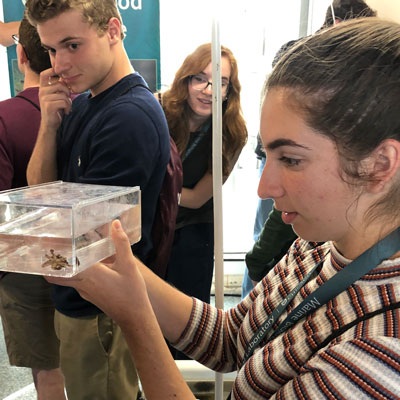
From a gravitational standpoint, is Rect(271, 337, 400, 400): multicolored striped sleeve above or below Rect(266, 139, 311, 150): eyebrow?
below

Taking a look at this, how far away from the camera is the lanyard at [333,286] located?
1.85 feet

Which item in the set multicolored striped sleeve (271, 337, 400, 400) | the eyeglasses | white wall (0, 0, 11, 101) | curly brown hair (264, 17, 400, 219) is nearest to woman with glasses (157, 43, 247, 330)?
the eyeglasses

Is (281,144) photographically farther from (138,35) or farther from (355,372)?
(138,35)

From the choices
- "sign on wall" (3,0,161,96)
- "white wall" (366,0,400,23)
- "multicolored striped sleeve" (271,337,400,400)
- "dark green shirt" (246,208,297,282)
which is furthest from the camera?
"sign on wall" (3,0,161,96)

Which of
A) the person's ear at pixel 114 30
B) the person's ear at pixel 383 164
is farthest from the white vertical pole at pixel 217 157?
the person's ear at pixel 383 164

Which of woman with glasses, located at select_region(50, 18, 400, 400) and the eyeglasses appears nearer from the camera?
woman with glasses, located at select_region(50, 18, 400, 400)

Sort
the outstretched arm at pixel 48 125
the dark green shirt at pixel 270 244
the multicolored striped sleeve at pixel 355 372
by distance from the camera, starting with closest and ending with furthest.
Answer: the multicolored striped sleeve at pixel 355 372
the outstretched arm at pixel 48 125
the dark green shirt at pixel 270 244

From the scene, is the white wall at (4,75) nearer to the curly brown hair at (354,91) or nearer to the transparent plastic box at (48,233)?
the transparent plastic box at (48,233)

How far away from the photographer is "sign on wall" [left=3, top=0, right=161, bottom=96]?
2.03m

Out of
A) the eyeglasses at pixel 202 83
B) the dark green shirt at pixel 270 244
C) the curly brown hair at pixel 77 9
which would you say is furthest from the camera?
the eyeglasses at pixel 202 83

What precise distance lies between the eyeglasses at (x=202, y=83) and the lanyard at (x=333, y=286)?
3.70ft

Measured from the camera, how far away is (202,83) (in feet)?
5.41

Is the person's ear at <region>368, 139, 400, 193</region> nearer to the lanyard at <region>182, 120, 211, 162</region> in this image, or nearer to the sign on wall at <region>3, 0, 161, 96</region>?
the lanyard at <region>182, 120, 211, 162</region>

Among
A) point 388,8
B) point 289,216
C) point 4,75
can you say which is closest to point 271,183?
point 289,216
